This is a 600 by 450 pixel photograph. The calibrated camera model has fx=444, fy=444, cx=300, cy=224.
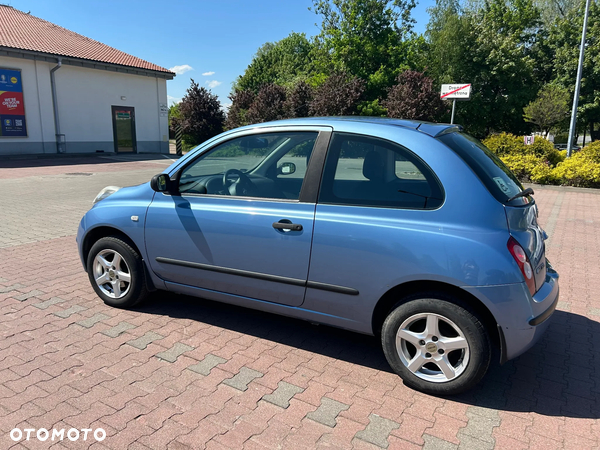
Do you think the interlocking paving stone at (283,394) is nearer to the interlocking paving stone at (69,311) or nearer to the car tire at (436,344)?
the car tire at (436,344)

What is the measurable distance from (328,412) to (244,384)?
0.61m

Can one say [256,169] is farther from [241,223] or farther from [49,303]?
[49,303]

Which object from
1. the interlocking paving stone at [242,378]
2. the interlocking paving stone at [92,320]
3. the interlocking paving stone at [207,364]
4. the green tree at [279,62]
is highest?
the green tree at [279,62]

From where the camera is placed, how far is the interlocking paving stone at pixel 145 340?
3.45m

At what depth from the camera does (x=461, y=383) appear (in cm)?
277

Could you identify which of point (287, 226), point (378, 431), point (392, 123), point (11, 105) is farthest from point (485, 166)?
point (11, 105)

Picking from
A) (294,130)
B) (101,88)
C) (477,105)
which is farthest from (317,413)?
(477,105)

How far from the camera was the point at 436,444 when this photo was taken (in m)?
2.43

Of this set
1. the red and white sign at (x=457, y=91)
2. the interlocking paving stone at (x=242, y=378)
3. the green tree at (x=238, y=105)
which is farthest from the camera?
the green tree at (x=238, y=105)

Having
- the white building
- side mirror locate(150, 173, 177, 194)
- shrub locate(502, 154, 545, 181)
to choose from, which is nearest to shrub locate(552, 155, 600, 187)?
shrub locate(502, 154, 545, 181)

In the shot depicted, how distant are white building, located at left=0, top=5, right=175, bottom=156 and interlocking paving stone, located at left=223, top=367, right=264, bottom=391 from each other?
2255cm

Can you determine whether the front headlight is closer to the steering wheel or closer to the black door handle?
the steering wheel

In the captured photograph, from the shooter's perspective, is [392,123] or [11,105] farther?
[11,105]

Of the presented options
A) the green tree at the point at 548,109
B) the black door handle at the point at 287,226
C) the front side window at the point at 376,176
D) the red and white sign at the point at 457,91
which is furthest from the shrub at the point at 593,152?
the black door handle at the point at 287,226
